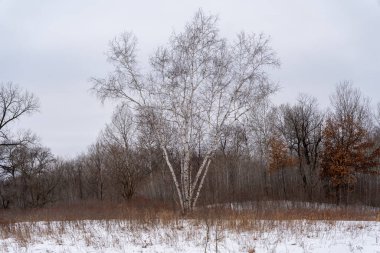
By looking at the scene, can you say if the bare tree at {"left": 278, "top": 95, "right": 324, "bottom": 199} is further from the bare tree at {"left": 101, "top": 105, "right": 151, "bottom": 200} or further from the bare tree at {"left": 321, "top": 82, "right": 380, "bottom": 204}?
the bare tree at {"left": 101, "top": 105, "right": 151, "bottom": 200}

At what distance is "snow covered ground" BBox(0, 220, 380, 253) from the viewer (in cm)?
1089

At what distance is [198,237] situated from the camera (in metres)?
12.4

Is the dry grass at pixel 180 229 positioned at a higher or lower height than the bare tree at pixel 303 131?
lower

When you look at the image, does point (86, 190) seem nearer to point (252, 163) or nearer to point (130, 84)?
point (252, 163)

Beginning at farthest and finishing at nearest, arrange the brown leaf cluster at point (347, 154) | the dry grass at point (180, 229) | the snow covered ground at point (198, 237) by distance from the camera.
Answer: the brown leaf cluster at point (347, 154) < the dry grass at point (180, 229) < the snow covered ground at point (198, 237)

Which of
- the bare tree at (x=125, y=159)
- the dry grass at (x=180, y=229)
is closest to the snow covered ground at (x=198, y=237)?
the dry grass at (x=180, y=229)

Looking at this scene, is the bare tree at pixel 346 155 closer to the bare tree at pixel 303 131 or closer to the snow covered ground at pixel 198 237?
the bare tree at pixel 303 131

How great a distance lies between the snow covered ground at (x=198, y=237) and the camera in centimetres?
1089

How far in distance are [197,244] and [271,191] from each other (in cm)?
2122

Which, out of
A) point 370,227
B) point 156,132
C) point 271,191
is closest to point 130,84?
point 156,132

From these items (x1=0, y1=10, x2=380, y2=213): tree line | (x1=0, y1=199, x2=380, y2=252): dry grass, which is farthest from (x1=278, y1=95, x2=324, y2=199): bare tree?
(x1=0, y1=199, x2=380, y2=252): dry grass

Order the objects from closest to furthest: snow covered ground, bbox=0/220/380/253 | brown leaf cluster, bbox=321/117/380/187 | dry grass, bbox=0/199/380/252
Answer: snow covered ground, bbox=0/220/380/253 → dry grass, bbox=0/199/380/252 → brown leaf cluster, bbox=321/117/380/187

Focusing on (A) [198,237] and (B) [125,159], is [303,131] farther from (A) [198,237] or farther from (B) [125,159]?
(A) [198,237]

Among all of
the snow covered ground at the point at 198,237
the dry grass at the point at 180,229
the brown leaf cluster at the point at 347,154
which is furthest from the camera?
the brown leaf cluster at the point at 347,154
